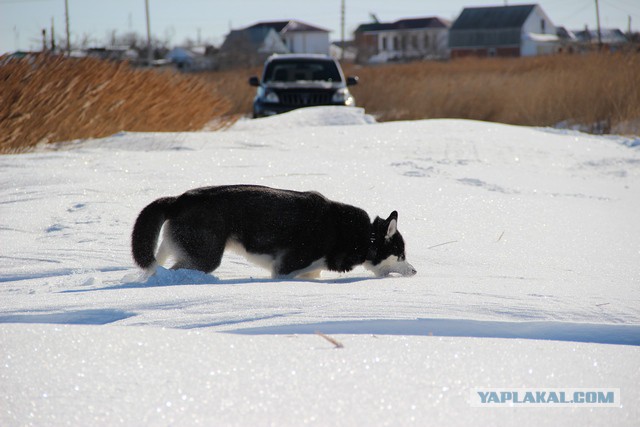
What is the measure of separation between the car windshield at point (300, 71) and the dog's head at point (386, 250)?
9.46 meters

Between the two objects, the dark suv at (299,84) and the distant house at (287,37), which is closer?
the dark suv at (299,84)

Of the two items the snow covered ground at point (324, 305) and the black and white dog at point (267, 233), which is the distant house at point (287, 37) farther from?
the black and white dog at point (267, 233)

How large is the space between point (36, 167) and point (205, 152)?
1696 millimetres

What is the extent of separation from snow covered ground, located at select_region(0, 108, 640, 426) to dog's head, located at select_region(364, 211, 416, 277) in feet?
0.55

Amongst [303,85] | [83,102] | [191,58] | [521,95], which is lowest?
[521,95]

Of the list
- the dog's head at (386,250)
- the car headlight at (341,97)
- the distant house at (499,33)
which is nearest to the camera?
the dog's head at (386,250)

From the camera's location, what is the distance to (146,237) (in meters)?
4.18

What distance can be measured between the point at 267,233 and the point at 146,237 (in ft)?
2.30

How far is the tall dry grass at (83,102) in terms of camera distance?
8883mm

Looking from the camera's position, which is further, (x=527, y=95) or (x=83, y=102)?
(x=527, y=95)

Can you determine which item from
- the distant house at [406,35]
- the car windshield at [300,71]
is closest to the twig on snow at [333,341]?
the car windshield at [300,71]

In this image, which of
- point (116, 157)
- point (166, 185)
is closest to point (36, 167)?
point (116, 157)

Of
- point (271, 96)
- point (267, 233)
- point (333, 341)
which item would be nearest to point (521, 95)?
point (271, 96)

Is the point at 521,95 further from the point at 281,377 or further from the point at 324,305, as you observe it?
the point at 281,377
